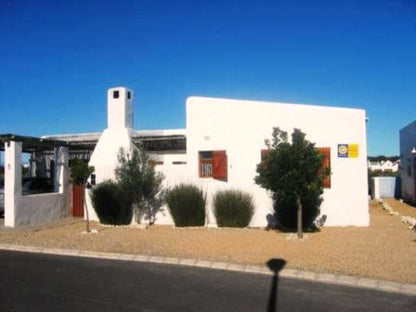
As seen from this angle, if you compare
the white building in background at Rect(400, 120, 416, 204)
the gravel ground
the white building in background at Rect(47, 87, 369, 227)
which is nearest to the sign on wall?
the white building in background at Rect(47, 87, 369, 227)

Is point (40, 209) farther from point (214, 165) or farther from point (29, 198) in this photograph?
point (214, 165)

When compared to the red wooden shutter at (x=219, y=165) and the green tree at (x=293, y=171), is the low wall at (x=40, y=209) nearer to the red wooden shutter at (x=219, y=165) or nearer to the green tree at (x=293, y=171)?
the red wooden shutter at (x=219, y=165)

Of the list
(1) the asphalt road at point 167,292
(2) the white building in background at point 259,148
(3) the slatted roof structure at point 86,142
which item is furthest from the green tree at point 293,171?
(3) the slatted roof structure at point 86,142

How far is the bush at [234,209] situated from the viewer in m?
14.4

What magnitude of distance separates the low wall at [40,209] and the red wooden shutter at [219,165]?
639 cm

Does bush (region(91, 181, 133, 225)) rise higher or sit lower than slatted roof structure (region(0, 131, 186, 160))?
lower

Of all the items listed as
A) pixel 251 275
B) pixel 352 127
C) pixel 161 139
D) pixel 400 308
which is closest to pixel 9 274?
pixel 251 275

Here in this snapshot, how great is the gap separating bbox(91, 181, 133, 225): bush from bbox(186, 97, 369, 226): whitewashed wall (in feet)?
7.98

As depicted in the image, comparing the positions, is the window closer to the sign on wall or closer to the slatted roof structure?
the slatted roof structure

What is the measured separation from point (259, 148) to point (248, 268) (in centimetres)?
645

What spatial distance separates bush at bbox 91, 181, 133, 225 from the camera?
51.0 ft

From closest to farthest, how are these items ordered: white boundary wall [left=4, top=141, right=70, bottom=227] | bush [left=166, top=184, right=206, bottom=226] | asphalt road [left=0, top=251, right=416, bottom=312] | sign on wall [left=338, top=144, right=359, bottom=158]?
1. asphalt road [left=0, top=251, right=416, bottom=312]
2. sign on wall [left=338, top=144, right=359, bottom=158]
3. bush [left=166, top=184, right=206, bottom=226]
4. white boundary wall [left=4, top=141, right=70, bottom=227]

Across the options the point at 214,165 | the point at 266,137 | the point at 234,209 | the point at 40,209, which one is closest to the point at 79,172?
the point at 40,209

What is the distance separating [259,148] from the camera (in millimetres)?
14781
